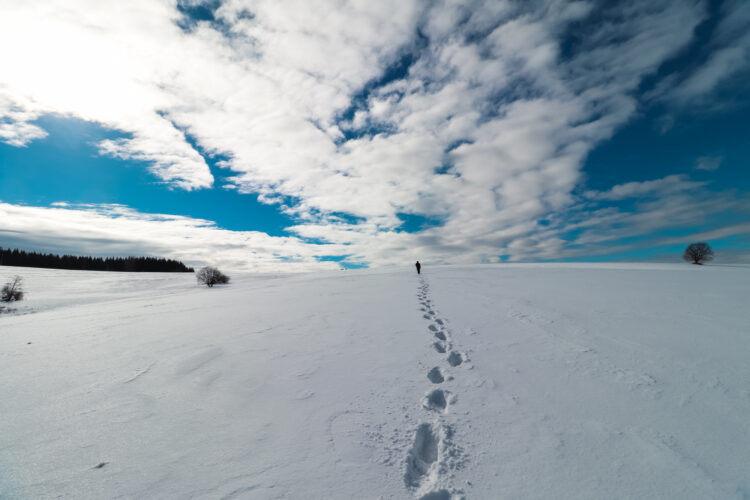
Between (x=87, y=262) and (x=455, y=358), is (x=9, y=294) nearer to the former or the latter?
(x=455, y=358)

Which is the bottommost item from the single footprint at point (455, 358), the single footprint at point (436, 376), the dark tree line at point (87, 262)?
the single footprint at point (436, 376)

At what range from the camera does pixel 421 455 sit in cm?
276

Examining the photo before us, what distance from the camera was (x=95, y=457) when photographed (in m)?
2.51

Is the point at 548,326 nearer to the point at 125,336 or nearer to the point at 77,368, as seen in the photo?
the point at 77,368

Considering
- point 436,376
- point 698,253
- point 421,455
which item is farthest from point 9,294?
point 698,253

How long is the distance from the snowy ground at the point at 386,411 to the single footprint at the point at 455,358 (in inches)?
1.8

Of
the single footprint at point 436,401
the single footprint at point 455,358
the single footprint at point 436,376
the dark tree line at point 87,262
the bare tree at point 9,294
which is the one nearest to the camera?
the single footprint at point 436,401

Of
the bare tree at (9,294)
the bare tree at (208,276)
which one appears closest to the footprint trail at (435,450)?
the bare tree at (9,294)

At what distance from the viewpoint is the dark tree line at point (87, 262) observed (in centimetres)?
5158

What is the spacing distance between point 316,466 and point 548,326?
557 cm

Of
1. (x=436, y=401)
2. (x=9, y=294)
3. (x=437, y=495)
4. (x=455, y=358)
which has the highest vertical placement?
(x=9, y=294)

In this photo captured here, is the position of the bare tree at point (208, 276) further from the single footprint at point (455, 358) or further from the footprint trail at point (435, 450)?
the footprint trail at point (435, 450)

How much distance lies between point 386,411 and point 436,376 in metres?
1.24

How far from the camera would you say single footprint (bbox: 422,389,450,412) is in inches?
136
